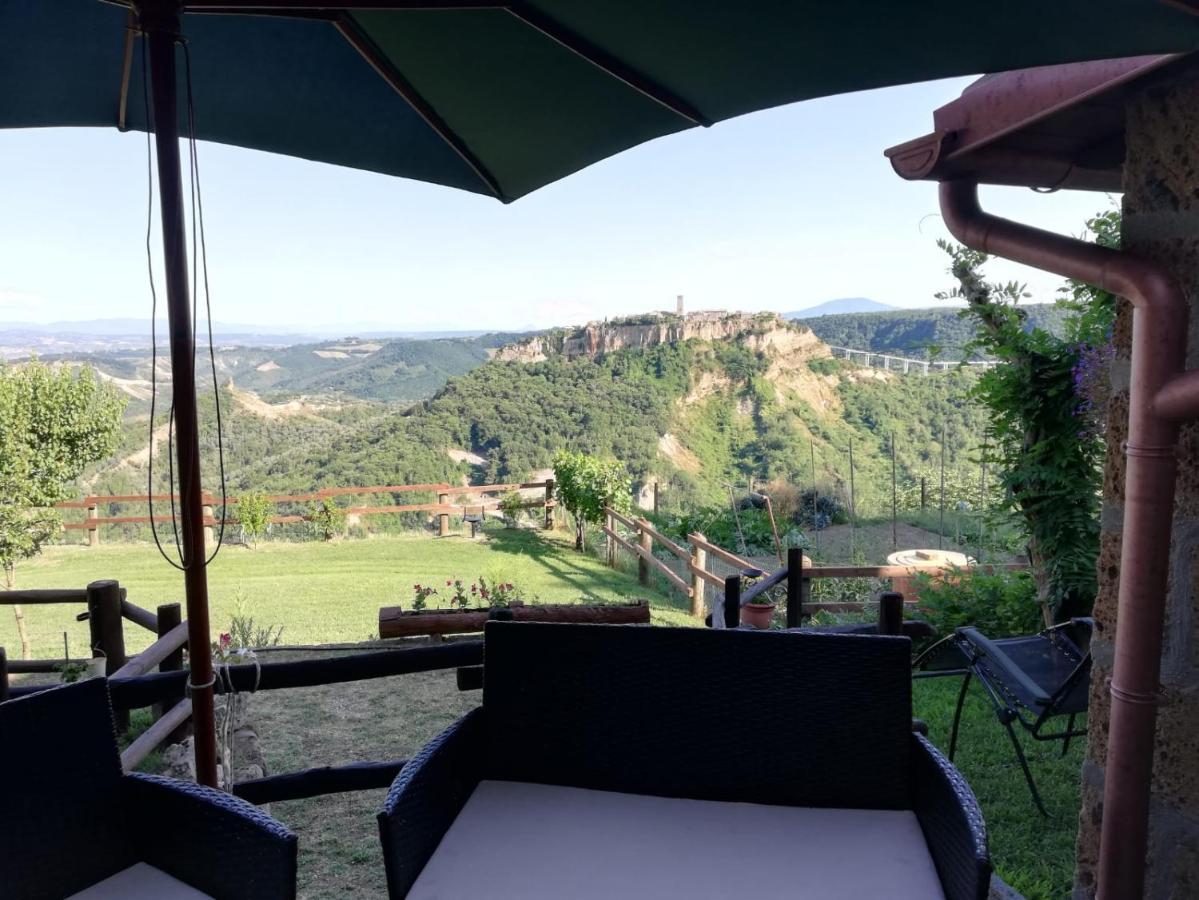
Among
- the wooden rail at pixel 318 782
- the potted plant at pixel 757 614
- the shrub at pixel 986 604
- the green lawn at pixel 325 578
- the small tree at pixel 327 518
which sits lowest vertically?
the green lawn at pixel 325 578

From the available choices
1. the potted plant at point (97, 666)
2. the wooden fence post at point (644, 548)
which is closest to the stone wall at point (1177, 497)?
the potted plant at point (97, 666)

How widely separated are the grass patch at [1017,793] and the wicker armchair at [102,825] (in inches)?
87.9

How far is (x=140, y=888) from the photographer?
1398 millimetres

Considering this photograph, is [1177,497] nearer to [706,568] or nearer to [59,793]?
[59,793]

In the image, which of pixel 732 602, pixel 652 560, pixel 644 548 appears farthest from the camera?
pixel 644 548

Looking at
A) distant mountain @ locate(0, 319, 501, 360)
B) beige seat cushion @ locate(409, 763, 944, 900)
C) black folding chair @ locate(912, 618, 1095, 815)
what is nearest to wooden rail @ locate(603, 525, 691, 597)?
distant mountain @ locate(0, 319, 501, 360)

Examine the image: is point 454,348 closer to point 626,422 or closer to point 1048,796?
point 626,422

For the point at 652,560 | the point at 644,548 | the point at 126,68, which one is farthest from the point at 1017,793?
the point at 644,548

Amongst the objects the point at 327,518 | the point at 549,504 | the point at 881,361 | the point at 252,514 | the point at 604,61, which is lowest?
the point at 327,518

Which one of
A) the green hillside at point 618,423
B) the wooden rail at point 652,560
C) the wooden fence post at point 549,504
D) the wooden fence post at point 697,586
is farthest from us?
the green hillside at point 618,423

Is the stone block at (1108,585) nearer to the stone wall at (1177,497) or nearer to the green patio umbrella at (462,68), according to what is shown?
the stone wall at (1177,497)

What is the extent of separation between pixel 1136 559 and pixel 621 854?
112cm

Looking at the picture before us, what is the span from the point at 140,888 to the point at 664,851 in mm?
941

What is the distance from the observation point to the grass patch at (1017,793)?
2.56 meters
